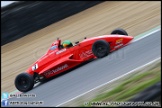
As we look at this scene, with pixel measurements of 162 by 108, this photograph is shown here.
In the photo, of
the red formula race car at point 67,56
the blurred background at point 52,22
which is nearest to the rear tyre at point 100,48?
the red formula race car at point 67,56

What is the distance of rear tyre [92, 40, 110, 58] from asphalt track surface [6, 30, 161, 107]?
122mm

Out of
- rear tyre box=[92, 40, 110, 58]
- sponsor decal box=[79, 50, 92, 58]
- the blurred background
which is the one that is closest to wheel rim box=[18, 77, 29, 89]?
sponsor decal box=[79, 50, 92, 58]

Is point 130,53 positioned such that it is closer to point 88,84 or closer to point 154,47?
point 154,47

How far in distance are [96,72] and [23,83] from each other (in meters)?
2.05

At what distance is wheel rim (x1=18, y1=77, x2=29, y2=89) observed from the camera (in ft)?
33.4

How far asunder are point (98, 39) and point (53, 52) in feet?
3.96

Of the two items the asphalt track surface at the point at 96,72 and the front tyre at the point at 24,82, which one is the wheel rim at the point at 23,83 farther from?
the asphalt track surface at the point at 96,72

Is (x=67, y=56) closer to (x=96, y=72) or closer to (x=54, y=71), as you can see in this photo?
(x=54, y=71)

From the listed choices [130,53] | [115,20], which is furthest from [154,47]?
[115,20]

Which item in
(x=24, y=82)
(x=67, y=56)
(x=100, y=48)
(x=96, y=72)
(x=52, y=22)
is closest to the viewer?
(x=96, y=72)

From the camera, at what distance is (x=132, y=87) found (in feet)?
21.4

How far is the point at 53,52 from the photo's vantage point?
10641 mm

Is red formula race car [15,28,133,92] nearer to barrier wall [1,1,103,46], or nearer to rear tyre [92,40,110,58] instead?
rear tyre [92,40,110,58]

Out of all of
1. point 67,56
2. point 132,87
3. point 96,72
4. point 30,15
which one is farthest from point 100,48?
point 30,15
